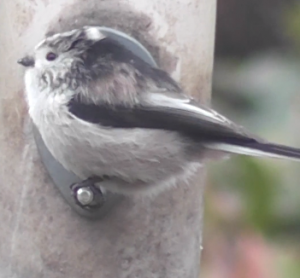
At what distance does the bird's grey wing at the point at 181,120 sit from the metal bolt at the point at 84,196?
229mm

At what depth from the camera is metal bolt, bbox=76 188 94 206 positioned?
2686 millimetres

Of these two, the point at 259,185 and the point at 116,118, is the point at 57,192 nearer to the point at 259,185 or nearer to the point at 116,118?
the point at 116,118

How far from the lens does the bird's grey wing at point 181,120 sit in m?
2.46

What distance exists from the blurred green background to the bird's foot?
0.86 meters

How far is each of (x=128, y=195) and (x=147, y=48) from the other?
14.2 inches

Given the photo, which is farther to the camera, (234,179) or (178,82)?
(234,179)

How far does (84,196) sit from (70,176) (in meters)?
0.08

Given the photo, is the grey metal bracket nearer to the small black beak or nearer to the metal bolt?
the metal bolt

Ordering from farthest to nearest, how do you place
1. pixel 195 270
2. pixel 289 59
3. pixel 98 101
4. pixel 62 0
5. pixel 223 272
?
pixel 289 59 → pixel 223 272 → pixel 195 270 → pixel 62 0 → pixel 98 101

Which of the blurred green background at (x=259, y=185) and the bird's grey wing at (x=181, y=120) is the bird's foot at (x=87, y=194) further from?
the blurred green background at (x=259, y=185)

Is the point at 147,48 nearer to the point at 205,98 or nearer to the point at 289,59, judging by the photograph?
the point at 205,98

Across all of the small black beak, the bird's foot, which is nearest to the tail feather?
the bird's foot

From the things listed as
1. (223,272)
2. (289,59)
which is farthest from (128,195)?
(289,59)

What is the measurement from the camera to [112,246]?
9.29ft
